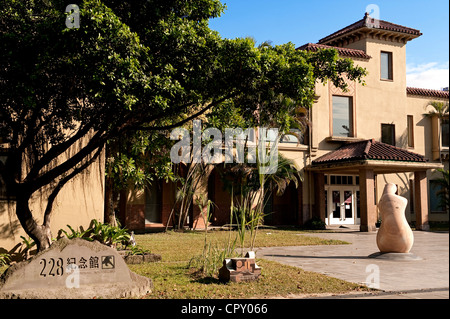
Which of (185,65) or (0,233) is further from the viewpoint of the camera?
(0,233)

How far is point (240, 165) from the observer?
22.9m

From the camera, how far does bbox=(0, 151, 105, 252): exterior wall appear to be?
11312 mm

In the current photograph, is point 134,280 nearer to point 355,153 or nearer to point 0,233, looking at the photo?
point 0,233

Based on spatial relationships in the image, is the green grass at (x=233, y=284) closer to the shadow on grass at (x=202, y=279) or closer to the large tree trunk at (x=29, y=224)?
the shadow on grass at (x=202, y=279)

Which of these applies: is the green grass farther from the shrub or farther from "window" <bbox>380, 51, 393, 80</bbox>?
"window" <bbox>380, 51, 393, 80</bbox>

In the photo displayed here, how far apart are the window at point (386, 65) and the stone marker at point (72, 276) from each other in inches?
1005

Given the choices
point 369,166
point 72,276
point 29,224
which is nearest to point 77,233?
point 29,224

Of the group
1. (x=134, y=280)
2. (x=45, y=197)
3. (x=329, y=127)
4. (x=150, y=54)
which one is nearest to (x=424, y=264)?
(x=134, y=280)

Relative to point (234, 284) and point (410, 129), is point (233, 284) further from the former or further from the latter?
point (410, 129)

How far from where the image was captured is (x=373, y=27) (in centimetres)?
2819

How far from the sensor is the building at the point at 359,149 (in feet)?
79.3

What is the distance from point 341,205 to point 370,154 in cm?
602

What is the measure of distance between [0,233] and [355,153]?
17920 mm

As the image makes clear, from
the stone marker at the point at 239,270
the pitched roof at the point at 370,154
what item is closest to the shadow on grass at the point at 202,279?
the stone marker at the point at 239,270
